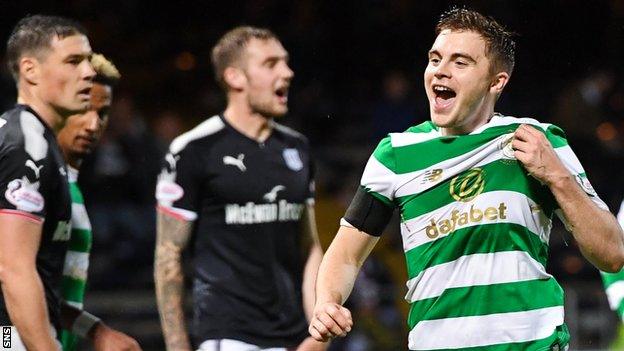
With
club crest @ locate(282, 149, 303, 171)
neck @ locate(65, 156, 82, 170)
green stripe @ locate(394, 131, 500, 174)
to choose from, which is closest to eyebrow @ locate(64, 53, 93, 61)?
neck @ locate(65, 156, 82, 170)

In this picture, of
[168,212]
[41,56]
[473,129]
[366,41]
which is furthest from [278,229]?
[366,41]

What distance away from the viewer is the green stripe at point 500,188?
13.2 feet

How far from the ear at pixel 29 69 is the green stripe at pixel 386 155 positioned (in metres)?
1.55

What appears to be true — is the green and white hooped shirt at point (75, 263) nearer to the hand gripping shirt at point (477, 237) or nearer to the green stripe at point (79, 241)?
the green stripe at point (79, 241)

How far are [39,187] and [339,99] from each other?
851 centimetres

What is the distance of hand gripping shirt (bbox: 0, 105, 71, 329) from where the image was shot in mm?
4488

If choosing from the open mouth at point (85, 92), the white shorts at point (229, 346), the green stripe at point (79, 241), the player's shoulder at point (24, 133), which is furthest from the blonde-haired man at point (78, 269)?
the white shorts at point (229, 346)

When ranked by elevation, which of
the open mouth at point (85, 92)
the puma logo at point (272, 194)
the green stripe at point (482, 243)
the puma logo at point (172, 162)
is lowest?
the puma logo at point (272, 194)

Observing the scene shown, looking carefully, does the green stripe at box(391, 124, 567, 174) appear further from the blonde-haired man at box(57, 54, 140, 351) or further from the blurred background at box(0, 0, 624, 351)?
the blurred background at box(0, 0, 624, 351)

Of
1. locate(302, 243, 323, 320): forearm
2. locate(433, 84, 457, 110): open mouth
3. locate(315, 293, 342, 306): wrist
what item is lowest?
locate(302, 243, 323, 320): forearm

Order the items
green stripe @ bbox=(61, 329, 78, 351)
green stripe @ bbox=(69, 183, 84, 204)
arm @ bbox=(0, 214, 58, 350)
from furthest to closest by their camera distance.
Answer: green stripe @ bbox=(69, 183, 84, 204), green stripe @ bbox=(61, 329, 78, 351), arm @ bbox=(0, 214, 58, 350)

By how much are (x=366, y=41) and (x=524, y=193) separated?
936 centimetres

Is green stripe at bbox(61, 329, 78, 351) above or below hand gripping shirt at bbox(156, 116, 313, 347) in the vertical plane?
below

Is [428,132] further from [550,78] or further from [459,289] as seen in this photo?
[550,78]
